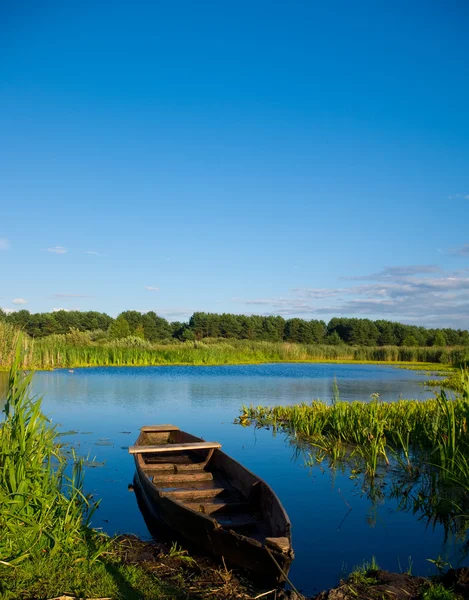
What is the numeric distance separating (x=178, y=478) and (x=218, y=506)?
1488 mm

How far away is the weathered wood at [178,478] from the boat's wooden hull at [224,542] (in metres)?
1.12

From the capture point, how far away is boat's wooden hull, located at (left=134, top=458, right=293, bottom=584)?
187 inches

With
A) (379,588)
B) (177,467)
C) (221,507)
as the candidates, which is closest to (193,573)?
(221,507)

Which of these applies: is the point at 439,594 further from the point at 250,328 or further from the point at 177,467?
the point at 250,328

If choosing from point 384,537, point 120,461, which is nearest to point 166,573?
point 384,537

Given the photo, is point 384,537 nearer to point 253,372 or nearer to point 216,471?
point 216,471

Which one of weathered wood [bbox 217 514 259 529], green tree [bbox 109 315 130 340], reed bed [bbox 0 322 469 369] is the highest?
green tree [bbox 109 315 130 340]

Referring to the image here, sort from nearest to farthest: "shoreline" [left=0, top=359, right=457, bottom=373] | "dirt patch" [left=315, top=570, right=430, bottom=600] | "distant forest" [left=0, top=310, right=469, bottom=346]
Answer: "dirt patch" [left=315, top=570, right=430, bottom=600] → "shoreline" [left=0, top=359, right=457, bottom=373] → "distant forest" [left=0, top=310, right=469, bottom=346]

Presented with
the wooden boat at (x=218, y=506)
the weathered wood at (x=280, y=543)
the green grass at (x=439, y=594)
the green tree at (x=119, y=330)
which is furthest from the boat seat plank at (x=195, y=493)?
the green tree at (x=119, y=330)

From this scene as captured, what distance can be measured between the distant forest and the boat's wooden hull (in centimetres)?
6397

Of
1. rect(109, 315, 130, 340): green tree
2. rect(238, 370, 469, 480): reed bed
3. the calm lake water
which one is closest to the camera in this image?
the calm lake water

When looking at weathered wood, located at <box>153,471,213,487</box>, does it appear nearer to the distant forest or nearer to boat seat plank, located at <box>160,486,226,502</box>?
boat seat plank, located at <box>160,486,226,502</box>

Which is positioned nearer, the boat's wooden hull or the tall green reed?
the boat's wooden hull

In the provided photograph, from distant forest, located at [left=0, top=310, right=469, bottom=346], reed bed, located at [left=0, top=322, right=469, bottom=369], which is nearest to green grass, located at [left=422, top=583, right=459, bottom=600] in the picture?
reed bed, located at [left=0, top=322, right=469, bottom=369]
